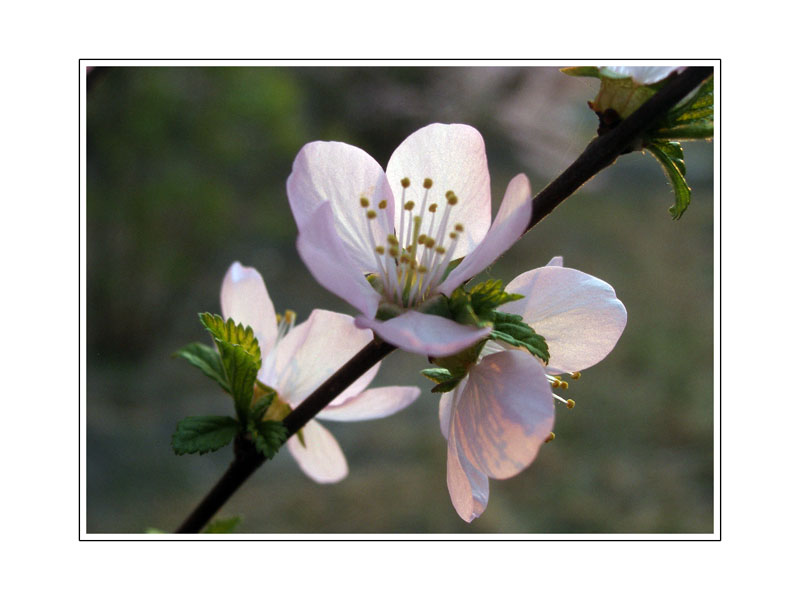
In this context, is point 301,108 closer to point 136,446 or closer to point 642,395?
point 136,446

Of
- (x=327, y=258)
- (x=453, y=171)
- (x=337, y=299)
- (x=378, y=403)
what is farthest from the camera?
(x=337, y=299)

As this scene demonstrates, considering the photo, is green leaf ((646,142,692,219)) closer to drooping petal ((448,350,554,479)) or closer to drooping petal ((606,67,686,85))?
drooping petal ((606,67,686,85))

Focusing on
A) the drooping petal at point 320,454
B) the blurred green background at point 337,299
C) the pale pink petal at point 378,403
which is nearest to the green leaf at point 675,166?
the pale pink petal at point 378,403

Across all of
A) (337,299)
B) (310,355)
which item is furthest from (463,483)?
(337,299)

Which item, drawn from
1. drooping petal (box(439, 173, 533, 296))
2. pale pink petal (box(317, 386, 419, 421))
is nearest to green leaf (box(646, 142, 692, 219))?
drooping petal (box(439, 173, 533, 296))

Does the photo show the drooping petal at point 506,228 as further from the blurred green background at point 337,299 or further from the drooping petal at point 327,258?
the blurred green background at point 337,299

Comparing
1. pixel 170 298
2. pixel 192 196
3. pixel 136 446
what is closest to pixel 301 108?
pixel 192 196

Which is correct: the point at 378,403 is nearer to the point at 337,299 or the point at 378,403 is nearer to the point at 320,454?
the point at 320,454
